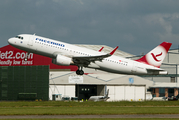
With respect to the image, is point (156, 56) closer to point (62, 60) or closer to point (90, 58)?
point (90, 58)

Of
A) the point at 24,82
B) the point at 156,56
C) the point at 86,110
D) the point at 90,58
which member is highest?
the point at 156,56

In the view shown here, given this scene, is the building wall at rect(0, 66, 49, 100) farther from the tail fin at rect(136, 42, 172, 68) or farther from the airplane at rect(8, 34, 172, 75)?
the tail fin at rect(136, 42, 172, 68)

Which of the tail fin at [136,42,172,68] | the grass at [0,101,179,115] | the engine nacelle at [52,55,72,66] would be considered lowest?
the grass at [0,101,179,115]

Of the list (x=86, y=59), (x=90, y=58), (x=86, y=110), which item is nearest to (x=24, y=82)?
(x=86, y=59)

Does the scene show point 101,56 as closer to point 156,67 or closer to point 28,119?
point 156,67

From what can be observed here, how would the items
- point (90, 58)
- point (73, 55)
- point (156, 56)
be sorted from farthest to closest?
point (156, 56) → point (73, 55) → point (90, 58)

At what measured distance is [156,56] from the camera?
52250mm

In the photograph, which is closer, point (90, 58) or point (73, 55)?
point (90, 58)

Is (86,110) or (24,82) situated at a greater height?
(24,82)

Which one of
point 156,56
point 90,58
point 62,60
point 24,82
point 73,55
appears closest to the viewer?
point 62,60

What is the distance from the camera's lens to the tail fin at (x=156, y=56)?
170 feet

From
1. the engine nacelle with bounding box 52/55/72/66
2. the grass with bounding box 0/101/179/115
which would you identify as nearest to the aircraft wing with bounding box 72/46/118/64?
the engine nacelle with bounding box 52/55/72/66

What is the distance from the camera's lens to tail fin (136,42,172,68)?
170 feet

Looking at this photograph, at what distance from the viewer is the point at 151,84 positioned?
95.6 meters
